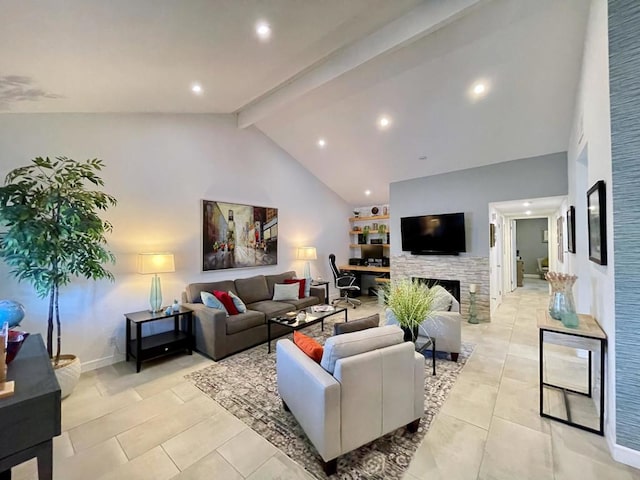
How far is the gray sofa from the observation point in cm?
341

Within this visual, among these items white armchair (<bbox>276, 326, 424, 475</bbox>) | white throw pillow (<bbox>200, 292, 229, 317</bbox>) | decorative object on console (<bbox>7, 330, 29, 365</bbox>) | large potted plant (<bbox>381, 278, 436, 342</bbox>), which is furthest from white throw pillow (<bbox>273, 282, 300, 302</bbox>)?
decorative object on console (<bbox>7, 330, 29, 365</bbox>)

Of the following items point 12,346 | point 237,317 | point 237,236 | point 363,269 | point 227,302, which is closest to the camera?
point 12,346

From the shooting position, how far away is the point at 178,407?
2.45m

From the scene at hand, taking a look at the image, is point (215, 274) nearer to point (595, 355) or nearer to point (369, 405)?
point (369, 405)

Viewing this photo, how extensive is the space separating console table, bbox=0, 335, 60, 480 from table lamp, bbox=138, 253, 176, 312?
7.34 ft

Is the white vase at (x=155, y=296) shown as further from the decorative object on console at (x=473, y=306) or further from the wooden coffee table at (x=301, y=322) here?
the decorative object on console at (x=473, y=306)

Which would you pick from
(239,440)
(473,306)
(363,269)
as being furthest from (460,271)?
(239,440)

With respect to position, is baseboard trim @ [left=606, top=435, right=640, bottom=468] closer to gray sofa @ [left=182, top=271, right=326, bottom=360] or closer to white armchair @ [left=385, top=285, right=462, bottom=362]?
white armchair @ [left=385, top=285, right=462, bottom=362]

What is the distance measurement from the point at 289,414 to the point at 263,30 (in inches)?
128

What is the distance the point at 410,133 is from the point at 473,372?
356 centimetres

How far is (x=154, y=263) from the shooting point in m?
3.45

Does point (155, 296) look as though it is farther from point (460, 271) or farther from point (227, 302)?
point (460, 271)

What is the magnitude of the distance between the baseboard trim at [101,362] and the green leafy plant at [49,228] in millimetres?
807

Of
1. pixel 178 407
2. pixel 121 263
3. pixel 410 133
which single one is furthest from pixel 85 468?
pixel 410 133
